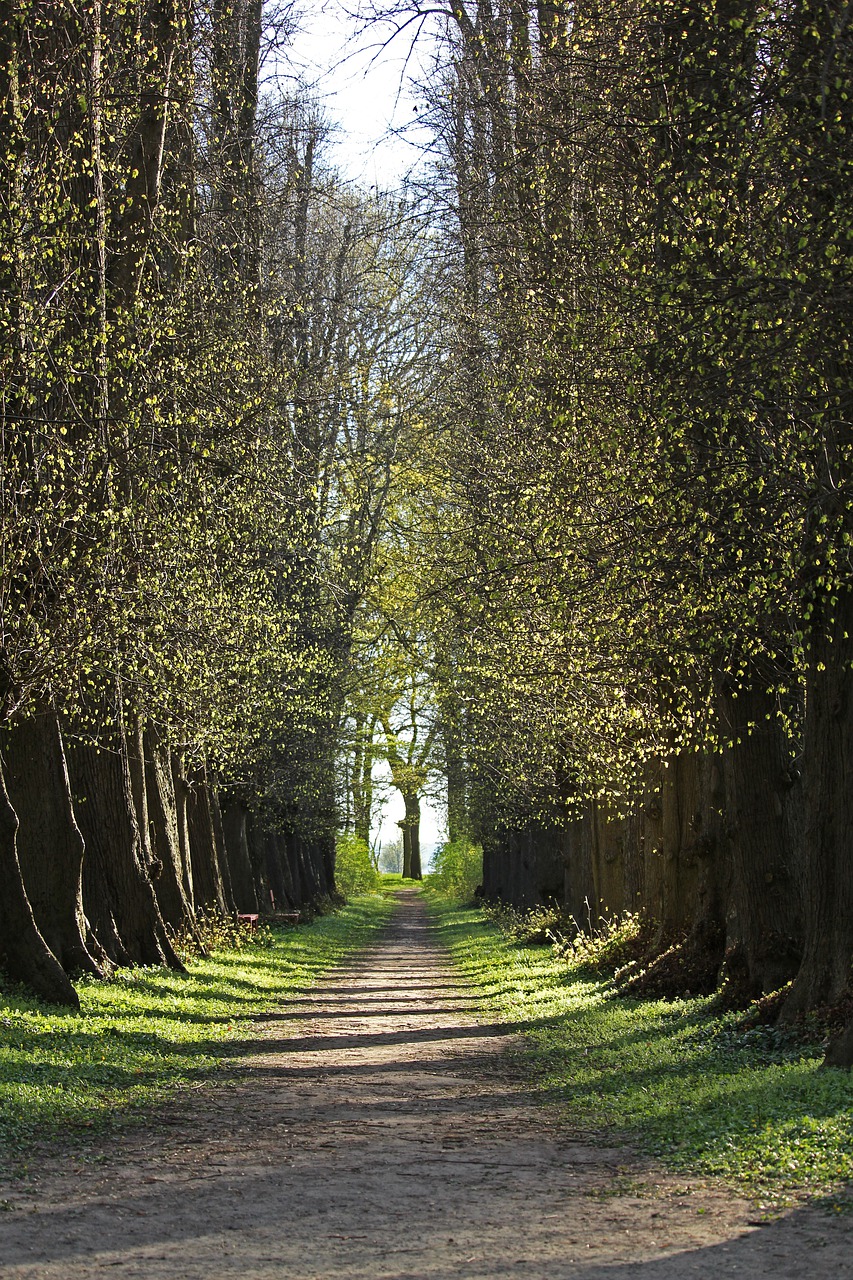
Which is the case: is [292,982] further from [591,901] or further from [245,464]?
[245,464]

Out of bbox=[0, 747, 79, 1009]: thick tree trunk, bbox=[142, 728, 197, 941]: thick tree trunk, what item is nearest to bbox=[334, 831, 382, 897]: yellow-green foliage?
bbox=[142, 728, 197, 941]: thick tree trunk

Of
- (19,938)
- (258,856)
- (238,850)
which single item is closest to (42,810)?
(19,938)

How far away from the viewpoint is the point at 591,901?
27.4 m

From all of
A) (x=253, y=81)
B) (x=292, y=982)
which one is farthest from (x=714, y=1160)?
(x=253, y=81)

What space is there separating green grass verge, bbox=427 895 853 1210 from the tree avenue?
0.90 m

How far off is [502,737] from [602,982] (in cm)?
587

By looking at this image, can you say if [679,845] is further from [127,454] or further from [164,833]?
[127,454]

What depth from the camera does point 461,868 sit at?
62.9m

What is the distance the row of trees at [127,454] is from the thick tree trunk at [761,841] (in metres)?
6.01

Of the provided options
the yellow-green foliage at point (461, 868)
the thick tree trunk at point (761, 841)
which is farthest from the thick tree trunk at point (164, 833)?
the yellow-green foliage at point (461, 868)

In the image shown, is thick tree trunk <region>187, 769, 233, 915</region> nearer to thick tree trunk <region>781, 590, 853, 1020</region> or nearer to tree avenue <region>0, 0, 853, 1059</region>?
tree avenue <region>0, 0, 853, 1059</region>

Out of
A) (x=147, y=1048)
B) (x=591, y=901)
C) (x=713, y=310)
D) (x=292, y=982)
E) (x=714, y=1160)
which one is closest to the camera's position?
→ (x=714, y=1160)

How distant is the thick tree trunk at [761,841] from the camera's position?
49.8ft

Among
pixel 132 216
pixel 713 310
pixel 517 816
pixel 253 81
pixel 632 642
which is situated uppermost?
pixel 253 81
